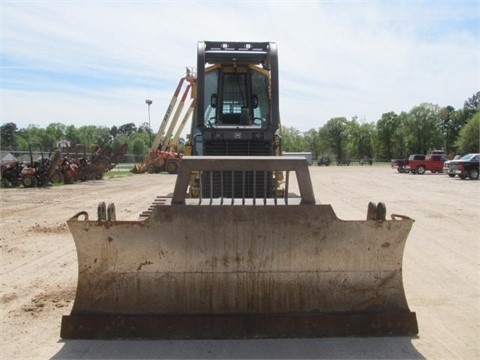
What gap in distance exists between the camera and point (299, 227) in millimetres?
4070

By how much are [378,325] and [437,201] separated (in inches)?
503

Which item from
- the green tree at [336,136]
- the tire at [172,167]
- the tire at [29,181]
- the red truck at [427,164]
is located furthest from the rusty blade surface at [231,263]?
the green tree at [336,136]

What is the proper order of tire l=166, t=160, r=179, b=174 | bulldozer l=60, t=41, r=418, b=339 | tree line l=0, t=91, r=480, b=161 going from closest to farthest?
1. bulldozer l=60, t=41, r=418, b=339
2. tire l=166, t=160, r=179, b=174
3. tree line l=0, t=91, r=480, b=161

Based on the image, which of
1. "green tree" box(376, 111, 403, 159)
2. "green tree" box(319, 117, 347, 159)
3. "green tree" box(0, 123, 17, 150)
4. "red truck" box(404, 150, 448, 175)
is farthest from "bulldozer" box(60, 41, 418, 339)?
"green tree" box(319, 117, 347, 159)

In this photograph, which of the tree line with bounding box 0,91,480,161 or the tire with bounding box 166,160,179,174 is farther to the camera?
the tree line with bounding box 0,91,480,161

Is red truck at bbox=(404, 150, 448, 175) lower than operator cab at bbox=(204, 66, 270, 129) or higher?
lower

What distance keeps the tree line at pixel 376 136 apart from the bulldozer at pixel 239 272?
65.9 m

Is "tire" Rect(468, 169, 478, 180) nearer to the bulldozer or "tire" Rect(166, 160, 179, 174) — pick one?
"tire" Rect(166, 160, 179, 174)

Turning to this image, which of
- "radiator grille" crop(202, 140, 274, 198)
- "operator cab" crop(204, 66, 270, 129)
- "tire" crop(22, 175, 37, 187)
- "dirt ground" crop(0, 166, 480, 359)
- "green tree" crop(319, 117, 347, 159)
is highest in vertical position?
"green tree" crop(319, 117, 347, 159)

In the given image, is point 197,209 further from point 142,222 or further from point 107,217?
point 107,217

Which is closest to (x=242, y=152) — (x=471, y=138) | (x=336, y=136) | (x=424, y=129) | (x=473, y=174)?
(x=473, y=174)

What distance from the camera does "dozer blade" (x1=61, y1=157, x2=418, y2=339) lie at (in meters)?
4.04

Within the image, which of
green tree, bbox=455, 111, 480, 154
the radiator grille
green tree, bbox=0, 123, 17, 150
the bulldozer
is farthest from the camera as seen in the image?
green tree, bbox=0, 123, 17, 150

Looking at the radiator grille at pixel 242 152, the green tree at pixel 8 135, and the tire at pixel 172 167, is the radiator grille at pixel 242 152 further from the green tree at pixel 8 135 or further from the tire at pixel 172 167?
the green tree at pixel 8 135
